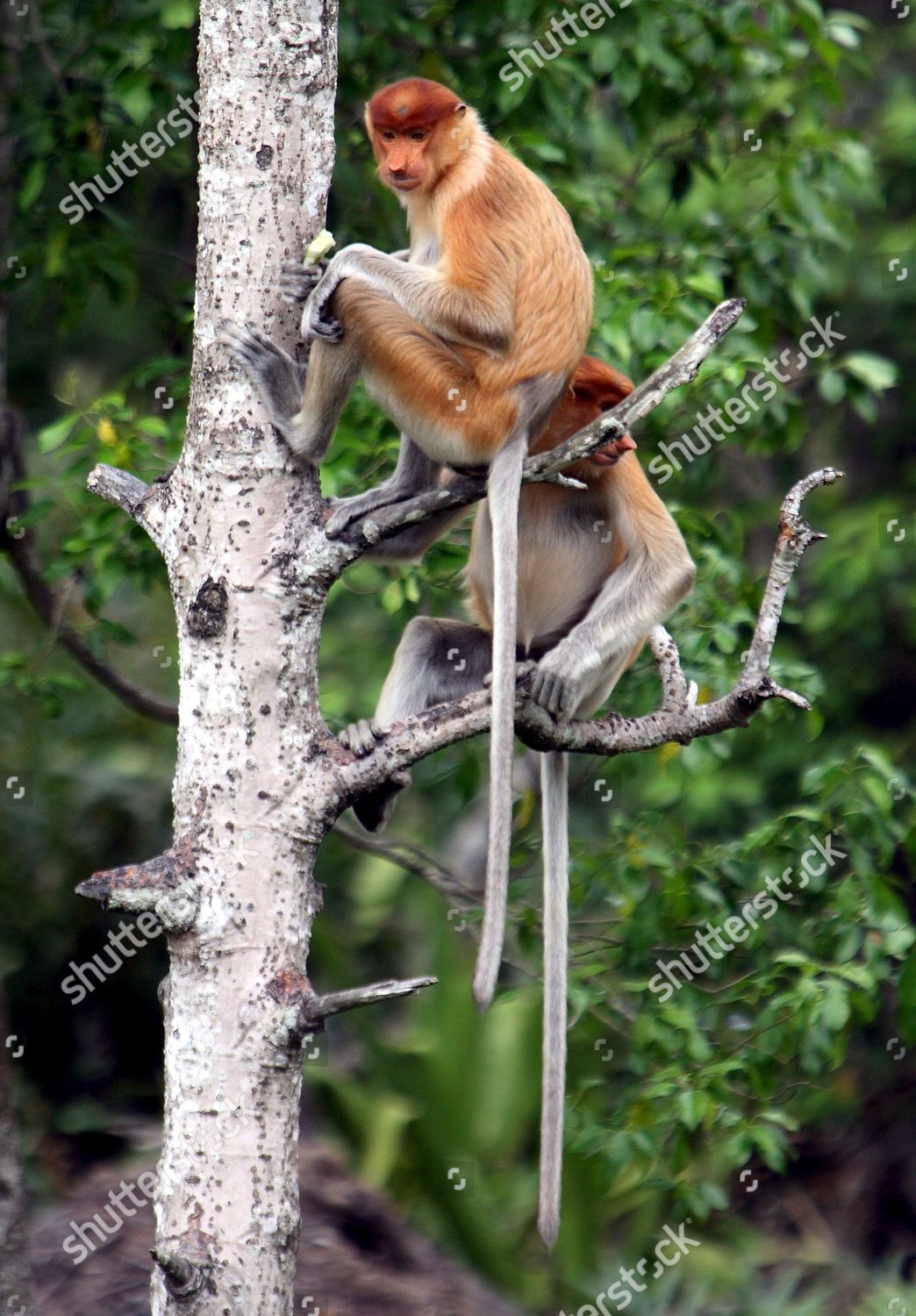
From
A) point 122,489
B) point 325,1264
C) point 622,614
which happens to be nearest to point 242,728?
point 122,489

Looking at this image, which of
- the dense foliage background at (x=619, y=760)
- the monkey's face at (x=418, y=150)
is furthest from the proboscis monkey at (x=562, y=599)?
the monkey's face at (x=418, y=150)

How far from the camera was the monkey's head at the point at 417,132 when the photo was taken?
3328mm

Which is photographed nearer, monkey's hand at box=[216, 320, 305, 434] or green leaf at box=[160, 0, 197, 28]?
monkey's hand at box=[216, 320, 305, 434]

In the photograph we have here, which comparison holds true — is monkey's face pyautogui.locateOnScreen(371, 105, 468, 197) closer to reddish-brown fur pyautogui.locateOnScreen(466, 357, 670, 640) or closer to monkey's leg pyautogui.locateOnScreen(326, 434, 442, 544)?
monkey's leg pyautogui.locateOnScreen(326, 434, 442, 544)

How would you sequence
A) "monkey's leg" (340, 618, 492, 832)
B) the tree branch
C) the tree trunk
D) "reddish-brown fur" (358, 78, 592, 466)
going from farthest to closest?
1. "monkey's leg" (340, 618, 492, 832)
2. "reddish-brown fur" (358, 78, 592, 466)
3. the tree branch
4. the tree trunk

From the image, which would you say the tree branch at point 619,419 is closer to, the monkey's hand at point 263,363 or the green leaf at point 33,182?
the monkey's hand at point 263,363

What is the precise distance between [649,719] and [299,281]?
116 centimetres

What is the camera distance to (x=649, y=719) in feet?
10.6

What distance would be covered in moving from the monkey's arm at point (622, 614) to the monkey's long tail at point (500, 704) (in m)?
0.48

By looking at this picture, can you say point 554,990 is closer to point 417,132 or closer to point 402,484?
point 402,484

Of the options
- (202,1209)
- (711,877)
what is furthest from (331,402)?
(711,877)

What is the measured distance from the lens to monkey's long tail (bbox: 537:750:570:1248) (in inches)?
109


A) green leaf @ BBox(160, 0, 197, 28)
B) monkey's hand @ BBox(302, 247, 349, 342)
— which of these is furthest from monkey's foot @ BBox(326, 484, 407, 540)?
green leaf @ BBox(160, 0, 197, 28)

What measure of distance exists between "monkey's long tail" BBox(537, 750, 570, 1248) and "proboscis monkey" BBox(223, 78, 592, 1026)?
32 cm
